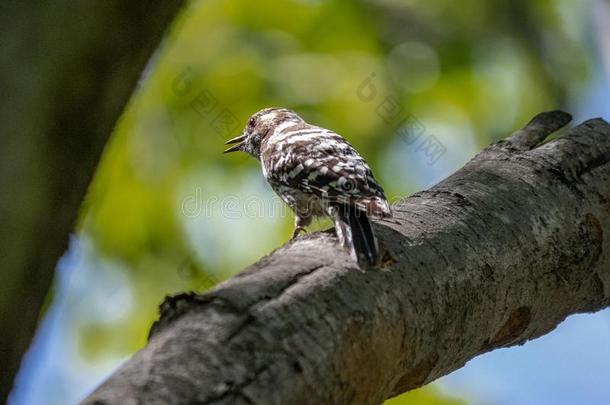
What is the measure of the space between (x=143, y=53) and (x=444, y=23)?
5.42 meters

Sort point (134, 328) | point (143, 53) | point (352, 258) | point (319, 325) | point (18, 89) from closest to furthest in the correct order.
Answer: point (18, 89)
point (143, 53)
point (319, 325)
point (352, 258)
point (134, 328)

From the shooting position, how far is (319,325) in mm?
2135

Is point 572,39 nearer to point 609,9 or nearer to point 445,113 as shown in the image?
point 445,113

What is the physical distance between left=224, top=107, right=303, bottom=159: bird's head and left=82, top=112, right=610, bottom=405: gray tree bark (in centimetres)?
259

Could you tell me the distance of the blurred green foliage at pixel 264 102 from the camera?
20.8 feet

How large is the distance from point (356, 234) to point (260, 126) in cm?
354

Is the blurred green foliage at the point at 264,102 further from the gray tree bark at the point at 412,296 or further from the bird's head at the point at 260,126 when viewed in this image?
the gray tree bark at the point at 412,296

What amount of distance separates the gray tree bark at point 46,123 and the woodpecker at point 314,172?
147 cm

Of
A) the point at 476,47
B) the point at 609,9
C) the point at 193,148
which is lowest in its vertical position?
the point at 609,9

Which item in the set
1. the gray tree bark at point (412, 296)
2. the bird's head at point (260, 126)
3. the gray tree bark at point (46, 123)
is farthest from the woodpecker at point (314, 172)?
the gray tree bark at point (46, 123)

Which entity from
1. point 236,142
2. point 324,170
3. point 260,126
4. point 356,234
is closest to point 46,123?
point 356,234

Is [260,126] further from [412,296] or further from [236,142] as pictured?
[412,296]

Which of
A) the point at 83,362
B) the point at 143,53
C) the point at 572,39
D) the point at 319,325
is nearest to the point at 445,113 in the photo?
the point at 572,39

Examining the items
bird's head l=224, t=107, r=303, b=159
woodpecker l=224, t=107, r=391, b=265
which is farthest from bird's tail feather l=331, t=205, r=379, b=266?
bird's head l=224, t=107, r=303, b=159
